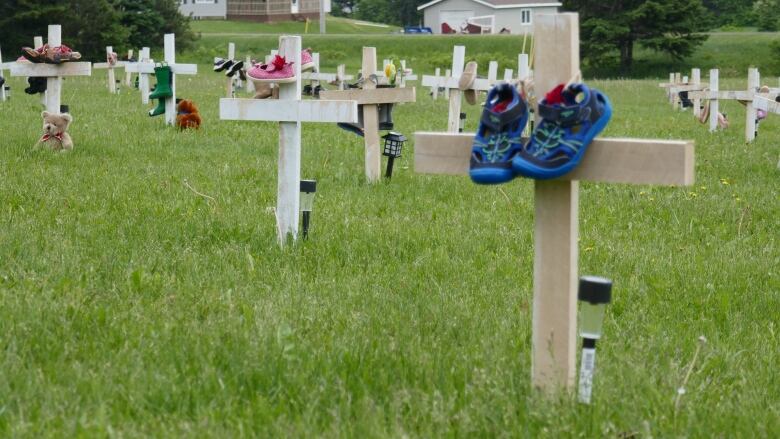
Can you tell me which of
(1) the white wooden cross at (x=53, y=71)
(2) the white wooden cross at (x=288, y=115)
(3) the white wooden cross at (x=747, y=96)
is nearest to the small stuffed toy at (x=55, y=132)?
(1) the white wooden cross at (x=53, y=71)

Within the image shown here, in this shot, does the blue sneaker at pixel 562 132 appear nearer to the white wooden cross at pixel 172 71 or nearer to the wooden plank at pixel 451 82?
the wooden plank at pixel 451 82

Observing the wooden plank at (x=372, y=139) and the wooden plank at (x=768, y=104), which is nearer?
the wooden plank at (x=372, y=139)

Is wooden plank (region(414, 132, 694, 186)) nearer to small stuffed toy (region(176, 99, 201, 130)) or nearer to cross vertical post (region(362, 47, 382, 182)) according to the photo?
cross vertical post (region(362, 47, 382, 182))

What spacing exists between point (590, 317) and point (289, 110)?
3.80 m

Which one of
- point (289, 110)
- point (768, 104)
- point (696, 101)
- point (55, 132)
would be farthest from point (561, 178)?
point (696, 101)

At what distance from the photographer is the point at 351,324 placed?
5129mm

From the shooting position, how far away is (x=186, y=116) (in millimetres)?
16109

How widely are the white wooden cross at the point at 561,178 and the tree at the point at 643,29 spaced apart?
5703cm

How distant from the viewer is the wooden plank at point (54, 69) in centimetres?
1251

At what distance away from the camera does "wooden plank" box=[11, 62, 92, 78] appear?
1251 cm

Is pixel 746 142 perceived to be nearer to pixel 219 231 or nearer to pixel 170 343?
pixel 219 231

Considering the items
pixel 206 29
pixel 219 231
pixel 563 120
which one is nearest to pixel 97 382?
pixel 563 120

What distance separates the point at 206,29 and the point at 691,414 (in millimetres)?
86085

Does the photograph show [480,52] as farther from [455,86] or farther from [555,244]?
[555,244]
